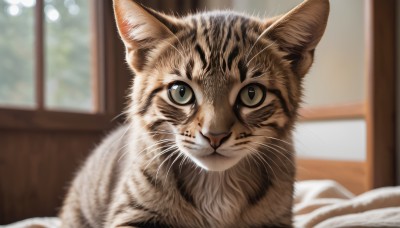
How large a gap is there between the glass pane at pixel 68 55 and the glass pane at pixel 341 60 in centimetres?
102

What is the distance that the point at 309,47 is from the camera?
106 cm

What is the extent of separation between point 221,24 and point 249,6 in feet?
5.14

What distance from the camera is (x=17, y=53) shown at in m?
2.17

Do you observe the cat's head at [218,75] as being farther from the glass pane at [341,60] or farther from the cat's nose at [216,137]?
the glass pane at [341,60]

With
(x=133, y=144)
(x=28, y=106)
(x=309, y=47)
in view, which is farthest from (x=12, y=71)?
(x=309, y=47)

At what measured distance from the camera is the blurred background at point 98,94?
1847mm

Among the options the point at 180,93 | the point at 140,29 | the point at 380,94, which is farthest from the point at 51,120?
the point at 380,94

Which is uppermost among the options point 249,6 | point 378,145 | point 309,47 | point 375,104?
point 249,6

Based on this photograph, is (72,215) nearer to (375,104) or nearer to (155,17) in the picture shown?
(155,17)

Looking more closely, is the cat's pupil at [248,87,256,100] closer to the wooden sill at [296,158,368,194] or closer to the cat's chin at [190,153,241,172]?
the cat's chin at [190,153,241,172]

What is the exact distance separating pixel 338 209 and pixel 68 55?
1.65 metres

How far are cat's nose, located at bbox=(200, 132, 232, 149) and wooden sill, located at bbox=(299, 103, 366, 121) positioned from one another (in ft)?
3.27

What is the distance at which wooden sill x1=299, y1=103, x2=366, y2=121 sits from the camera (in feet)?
6.39

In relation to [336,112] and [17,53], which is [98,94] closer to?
[17,53]
